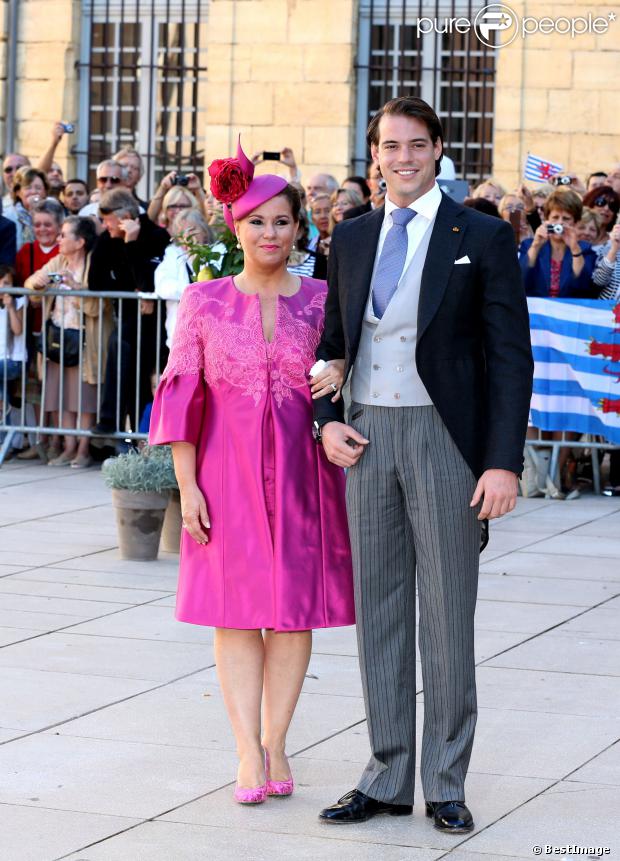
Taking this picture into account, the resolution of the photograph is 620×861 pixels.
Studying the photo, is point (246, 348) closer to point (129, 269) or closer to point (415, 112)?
point (415, 112)

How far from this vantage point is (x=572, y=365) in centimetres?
1130

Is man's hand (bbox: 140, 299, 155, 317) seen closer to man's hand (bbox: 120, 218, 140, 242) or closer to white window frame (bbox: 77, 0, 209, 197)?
man's hand (bbox: 120, 218, 140, 242)

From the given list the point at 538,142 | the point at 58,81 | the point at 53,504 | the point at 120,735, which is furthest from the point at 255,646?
the point at 58,81

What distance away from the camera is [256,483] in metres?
5.03

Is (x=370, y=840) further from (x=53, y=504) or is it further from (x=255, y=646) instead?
(x=53, y=504)

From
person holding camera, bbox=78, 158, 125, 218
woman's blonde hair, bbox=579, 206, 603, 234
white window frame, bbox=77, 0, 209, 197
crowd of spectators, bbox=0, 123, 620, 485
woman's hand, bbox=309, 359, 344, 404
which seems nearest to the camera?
woman's hand, bbox=309, 359, 344, 404

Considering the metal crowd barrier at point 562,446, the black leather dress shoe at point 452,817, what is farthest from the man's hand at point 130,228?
the black leather dress shoe at point 452,817

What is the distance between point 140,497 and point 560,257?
13.3 ft

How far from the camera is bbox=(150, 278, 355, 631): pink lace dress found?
503cm

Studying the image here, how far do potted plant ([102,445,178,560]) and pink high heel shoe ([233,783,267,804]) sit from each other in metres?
3.98

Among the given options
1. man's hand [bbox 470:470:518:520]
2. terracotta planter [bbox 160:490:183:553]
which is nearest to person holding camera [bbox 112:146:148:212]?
terracotta planter [bbox 160:490:183:553]

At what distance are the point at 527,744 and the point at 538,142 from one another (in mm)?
13023

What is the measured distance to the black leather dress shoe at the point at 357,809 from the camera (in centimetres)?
481

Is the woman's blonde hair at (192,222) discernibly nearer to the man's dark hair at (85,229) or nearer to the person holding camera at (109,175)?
the man's dark hair at (85,229)
